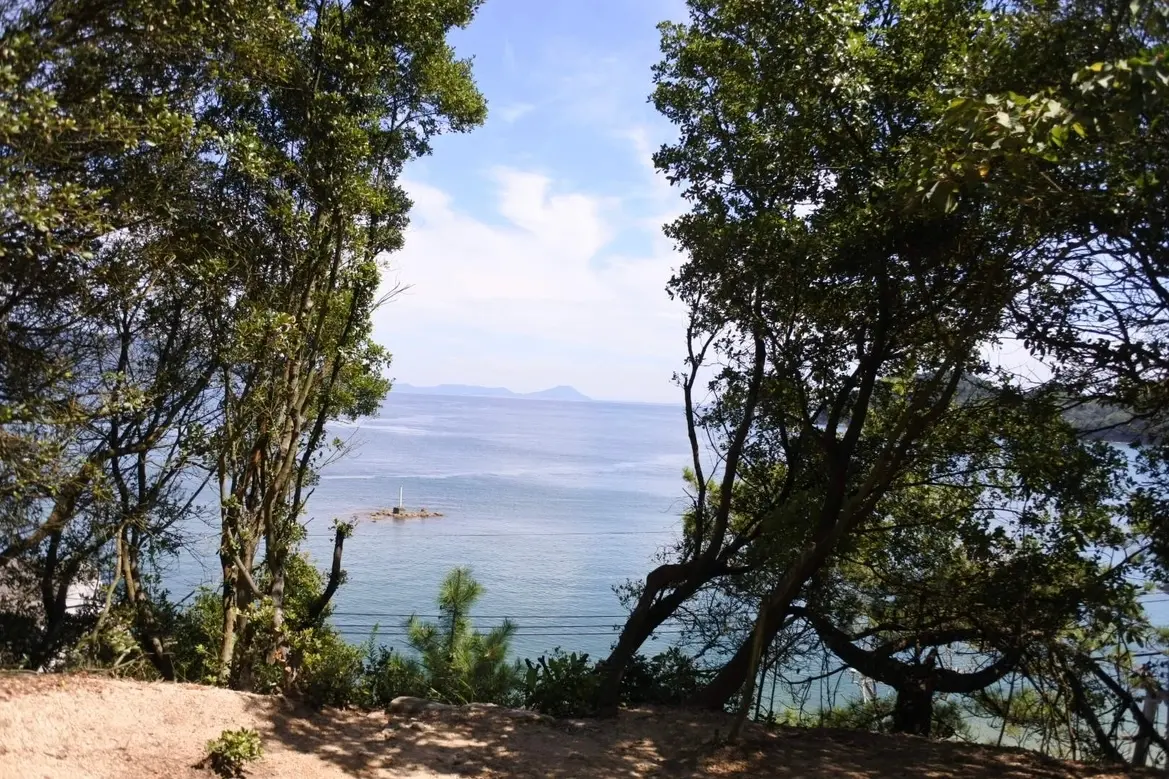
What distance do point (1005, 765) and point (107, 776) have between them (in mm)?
5126

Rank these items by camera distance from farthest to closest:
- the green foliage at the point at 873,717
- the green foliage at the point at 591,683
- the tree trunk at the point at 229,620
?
the green foliage at the point at 873,717 → the tree trunk at the point at 229,620 → the green foliage at the point at 591,683

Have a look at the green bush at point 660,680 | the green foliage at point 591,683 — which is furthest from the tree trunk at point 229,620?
the green bush at point 660,680

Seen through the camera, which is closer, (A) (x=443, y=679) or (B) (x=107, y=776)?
(B) (x=107, y=776)

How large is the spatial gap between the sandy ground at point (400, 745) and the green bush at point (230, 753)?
0.34 feet

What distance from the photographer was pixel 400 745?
212 inches

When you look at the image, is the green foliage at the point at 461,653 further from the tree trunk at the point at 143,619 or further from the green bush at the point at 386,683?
the tree trunk at the point at 143,619

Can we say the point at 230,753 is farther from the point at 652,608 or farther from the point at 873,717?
the point at 873,717

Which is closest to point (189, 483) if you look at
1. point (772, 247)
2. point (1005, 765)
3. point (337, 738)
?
point (337, 738)

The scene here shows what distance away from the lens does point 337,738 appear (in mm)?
5488

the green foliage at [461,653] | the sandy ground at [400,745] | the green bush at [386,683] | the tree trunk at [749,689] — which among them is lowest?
the green foliage at [461,653]

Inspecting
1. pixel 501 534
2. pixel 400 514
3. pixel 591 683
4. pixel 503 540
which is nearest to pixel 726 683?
pixel 591 683

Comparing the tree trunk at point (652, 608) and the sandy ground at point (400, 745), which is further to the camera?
the tree trunk at point (652, 608)

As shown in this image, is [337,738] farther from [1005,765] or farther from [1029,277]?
[1029,277]

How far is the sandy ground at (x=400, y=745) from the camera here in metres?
4.56
